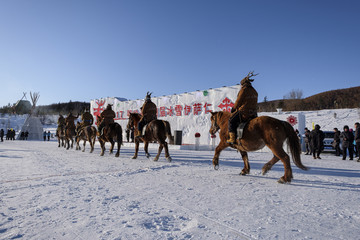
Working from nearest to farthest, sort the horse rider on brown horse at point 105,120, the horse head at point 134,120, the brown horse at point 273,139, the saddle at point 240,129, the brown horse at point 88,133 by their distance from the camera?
the brown horse at point 273,139
the saddle at point 240,129
the horse head at point 134,120
the horse rider on brown horse at point 105,120
the brown horse at point 88,133

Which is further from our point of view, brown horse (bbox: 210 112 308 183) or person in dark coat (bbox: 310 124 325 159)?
person in dark coat (bbox: 310 124 325 159)

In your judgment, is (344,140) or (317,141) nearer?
(344,140)

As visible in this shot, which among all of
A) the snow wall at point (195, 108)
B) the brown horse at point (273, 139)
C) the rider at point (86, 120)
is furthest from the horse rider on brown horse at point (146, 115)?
the snow wall at point (195, 108)

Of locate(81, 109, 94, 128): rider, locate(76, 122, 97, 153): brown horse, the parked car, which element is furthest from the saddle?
the parked car

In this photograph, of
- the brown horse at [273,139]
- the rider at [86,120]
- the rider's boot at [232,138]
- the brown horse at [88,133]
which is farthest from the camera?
the rider at [86,120]

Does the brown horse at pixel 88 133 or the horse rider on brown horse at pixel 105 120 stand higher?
the horse rider on brown horse at pixel 105 120

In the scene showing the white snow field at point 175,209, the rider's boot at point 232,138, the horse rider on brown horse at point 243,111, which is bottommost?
the white snow field at point 175,209

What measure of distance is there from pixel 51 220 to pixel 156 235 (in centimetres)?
115

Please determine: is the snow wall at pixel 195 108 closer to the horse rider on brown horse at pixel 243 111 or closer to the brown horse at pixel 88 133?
the brown horse at pixel 88 133

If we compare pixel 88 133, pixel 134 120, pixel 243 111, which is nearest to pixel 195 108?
pixel 88 133

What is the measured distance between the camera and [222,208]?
2.58 metres

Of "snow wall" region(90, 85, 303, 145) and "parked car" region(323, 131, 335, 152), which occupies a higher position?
"snow wall" region(90, 85, 303, 145)

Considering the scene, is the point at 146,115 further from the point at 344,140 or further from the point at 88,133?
the point at 344,140

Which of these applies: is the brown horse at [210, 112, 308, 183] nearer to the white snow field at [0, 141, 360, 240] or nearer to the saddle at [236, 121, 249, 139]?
the saddle at [236, 121, 249, 139]
